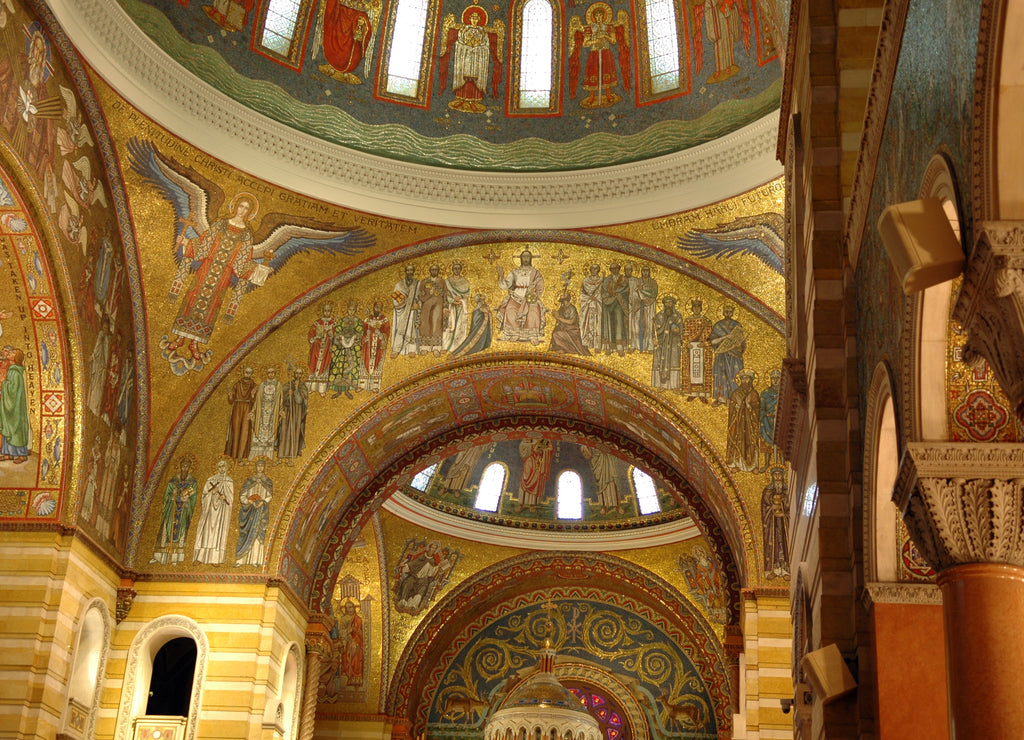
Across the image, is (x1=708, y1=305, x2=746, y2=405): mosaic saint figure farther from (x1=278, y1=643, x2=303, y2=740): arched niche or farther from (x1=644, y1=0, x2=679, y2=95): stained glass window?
(x1=278, y1=643, x2=303, y2=740): arched niche

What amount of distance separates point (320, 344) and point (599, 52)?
19.0 ft

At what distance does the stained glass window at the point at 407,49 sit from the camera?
18234mm

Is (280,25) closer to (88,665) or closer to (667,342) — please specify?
(667,342)

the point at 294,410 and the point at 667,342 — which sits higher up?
the point at 667,342

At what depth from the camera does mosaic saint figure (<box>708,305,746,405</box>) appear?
1806 cm

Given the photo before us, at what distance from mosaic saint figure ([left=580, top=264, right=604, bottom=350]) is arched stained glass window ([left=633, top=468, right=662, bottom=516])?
8.00 metres

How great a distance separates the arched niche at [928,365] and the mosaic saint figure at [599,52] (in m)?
12.1

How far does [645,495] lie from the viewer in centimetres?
2625

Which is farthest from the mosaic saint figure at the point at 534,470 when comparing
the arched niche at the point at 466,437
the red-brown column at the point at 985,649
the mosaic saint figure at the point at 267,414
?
the red-brown column at the point at 985,649

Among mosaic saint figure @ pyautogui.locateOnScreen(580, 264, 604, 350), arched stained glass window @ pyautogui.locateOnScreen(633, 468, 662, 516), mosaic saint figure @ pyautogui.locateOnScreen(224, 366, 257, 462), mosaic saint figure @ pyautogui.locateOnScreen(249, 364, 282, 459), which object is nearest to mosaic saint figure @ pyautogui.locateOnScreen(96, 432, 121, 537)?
mosaic saint figure @ pyautogui.locateOnScreen(224, 366, 257, 462)

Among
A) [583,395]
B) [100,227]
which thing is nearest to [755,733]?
[583,395]

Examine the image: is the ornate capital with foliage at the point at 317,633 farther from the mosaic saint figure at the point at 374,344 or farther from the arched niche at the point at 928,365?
the arched niche at the point at 928,365

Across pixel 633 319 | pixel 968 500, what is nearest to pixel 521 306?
pixel 633 319

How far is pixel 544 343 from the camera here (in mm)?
18359
